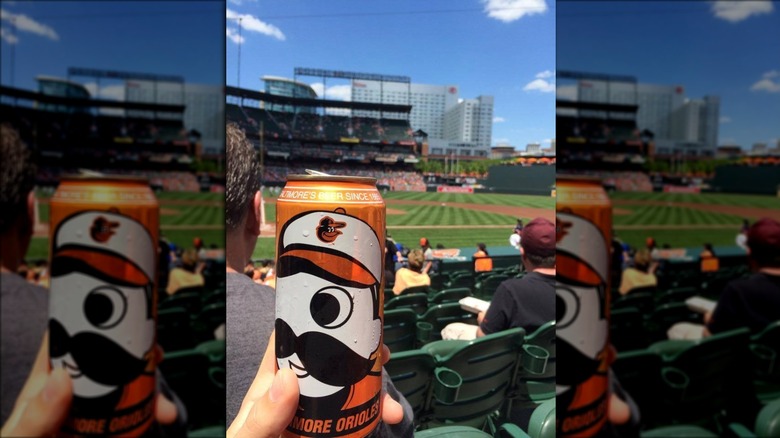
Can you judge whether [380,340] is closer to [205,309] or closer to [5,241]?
[205,309]

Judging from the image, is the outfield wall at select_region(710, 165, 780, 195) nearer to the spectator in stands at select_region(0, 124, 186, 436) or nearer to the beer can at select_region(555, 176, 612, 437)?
the beer can at select_region(555, 176, 612, 437)

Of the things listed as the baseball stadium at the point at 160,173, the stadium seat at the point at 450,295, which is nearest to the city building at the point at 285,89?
the baseball stadium at the point at 160,173

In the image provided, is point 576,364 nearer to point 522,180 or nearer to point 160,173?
point 160,173

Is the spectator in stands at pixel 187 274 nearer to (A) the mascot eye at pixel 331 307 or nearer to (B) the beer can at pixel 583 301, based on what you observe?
(A) the mascot eye at pixel 331 307

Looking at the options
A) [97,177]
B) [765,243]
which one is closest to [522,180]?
[765,243]

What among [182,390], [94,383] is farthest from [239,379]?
[94,383]
